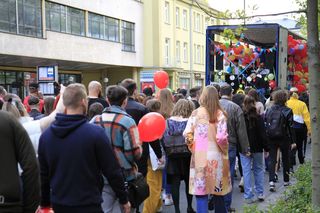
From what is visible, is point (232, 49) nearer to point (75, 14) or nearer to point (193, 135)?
point (193, 135)

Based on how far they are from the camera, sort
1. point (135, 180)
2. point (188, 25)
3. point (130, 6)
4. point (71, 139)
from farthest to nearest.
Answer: point (188, 25), point (130, 6), point (135, 180), point (71, 139)

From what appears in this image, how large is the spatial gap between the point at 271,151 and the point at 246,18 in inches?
146

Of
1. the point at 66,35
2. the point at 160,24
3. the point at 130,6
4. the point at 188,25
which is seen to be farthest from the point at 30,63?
the point at 188,25

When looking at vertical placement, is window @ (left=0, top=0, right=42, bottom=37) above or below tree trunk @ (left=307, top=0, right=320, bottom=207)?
above

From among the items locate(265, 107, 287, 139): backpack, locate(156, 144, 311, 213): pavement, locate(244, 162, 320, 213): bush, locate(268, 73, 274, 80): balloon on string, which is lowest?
locate(156, 144, 311, 213): pavement

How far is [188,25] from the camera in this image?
50188 millimetres

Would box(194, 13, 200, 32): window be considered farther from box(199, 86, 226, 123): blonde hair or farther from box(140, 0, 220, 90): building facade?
box(199, 86, 226, 123): blonde hair

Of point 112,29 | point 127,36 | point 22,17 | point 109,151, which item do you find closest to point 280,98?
point 109,151

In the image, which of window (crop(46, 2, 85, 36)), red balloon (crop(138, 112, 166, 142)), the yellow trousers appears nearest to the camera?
red balloon (crop(138, 112, 166, 142))

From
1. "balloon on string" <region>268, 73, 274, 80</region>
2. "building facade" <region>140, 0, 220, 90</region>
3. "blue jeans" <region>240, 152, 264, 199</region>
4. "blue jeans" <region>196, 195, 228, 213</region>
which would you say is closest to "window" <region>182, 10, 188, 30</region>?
"building facade" <region>140, 0, 220, 90</region>

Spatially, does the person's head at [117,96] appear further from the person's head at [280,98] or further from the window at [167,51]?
the window at [167,51]

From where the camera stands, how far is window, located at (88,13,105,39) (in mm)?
→ 34353

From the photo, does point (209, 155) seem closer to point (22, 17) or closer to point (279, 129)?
point (279, 129)

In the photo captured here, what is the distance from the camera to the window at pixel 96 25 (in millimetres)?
34353
